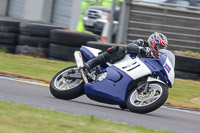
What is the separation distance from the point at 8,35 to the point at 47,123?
9.10 m

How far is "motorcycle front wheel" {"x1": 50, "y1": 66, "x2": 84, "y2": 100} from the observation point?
7.47 meters

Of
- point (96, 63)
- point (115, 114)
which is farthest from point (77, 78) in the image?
point (115, 114)

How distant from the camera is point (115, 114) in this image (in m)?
6.77

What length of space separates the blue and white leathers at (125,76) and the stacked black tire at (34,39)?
642 centimetres

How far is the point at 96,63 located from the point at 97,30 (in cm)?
1086

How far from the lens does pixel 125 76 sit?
23.7 feet

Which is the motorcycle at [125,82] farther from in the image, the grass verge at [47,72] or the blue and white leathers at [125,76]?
the grass verge at [47,72]

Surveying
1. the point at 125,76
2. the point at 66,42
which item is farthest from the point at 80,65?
the point at 66,42

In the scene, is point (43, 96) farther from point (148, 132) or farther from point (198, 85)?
point (198, 85)

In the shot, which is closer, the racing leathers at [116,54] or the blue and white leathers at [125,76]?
the blue and white leathers at [125,76]

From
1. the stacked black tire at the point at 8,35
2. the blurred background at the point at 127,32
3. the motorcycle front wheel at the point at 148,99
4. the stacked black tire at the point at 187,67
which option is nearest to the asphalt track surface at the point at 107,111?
the motorcycle front wheel at the point at 148,99

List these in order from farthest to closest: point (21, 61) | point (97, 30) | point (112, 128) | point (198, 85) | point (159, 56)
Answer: point (97, 30) < point (21, 61) < point (198, 85) < point (159, 56) < point (112, 128)

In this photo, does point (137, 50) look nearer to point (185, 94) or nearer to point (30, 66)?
point (185, 94)

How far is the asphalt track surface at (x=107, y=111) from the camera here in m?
6.38
